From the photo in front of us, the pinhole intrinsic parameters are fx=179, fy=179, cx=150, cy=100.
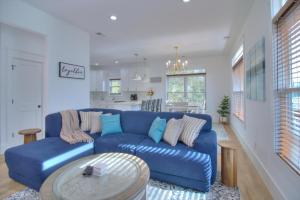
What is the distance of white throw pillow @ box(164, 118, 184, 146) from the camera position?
2.64 meters

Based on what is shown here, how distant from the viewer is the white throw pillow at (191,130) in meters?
2.57

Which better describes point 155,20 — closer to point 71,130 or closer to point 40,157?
point 71,130

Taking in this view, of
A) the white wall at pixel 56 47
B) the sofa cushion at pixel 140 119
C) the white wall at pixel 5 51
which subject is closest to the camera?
the white wall at pixel 56 47

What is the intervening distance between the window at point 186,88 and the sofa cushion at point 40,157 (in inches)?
228

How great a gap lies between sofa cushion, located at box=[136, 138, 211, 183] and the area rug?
0.19m

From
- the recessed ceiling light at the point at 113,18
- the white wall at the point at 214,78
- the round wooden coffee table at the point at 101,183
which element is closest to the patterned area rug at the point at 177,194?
the round wooden coffee table at the point at 101,183

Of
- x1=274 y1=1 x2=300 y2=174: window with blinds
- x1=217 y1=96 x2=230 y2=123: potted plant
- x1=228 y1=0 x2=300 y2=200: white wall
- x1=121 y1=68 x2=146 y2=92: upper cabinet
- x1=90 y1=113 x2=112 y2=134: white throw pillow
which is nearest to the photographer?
x1=274 y1=1 x2=300 y2=174: window with blinds

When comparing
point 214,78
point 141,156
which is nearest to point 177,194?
point 141,156

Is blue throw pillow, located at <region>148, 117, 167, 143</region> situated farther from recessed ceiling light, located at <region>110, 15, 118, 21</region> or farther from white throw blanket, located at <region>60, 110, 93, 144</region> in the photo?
recessed ceiling light, located at <region>110, 15, 118, 21</region>

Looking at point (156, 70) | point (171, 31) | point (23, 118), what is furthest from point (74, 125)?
point (156, 70)

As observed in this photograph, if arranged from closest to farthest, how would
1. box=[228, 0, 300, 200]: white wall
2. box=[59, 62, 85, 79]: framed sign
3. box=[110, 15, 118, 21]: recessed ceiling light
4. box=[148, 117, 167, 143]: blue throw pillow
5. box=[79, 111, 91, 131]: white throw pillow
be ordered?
box=[228, 0, 300, 200]: white wall
box=[148, 117, 167, 143]: blue throw pillow
box=[79, 111, 91, 131]: white throw pillow
box=[110, 15, 118, 21]: recessed ceiling light
box=[59, 62, 85, 79]: framed sign

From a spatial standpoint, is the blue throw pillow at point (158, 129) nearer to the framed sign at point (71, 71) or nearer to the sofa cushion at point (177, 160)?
the sofa cushion at point (177, 160)

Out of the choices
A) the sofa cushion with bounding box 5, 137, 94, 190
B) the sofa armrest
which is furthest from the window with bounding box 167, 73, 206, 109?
the sofa cushion with bounding box 5, 137, 94, 190

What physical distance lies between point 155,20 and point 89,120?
247 centimetres
